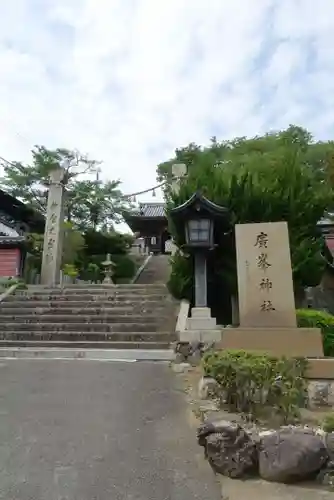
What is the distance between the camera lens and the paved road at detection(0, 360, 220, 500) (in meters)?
3.15

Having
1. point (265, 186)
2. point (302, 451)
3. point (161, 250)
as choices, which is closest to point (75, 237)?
point (161, 250)

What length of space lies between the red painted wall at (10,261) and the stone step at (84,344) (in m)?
11.4

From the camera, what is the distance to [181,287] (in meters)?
12.9

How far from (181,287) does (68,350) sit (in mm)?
4100

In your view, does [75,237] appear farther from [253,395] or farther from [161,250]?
[253,395]

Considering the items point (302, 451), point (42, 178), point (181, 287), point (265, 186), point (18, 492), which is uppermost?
point (42, 178)

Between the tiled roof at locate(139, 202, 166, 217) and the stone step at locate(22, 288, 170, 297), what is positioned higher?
the tiled roof at locate(139, 202, 166, 217)

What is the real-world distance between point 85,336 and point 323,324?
20.2ft

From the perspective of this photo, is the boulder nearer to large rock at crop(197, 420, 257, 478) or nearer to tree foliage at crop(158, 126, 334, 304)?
large rock at crop(197, 420, 257, 478)

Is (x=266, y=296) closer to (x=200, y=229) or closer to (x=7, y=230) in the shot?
(x=200, y=229)

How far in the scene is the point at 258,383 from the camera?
488 centimetres

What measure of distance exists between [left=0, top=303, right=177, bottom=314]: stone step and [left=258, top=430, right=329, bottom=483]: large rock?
9.04 m

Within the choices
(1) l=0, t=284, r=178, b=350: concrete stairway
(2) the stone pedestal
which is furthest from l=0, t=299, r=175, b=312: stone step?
(2) the stone pedestal

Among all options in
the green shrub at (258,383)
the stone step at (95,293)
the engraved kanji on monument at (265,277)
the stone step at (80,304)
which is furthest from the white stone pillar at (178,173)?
the green shrub at (258,383)
